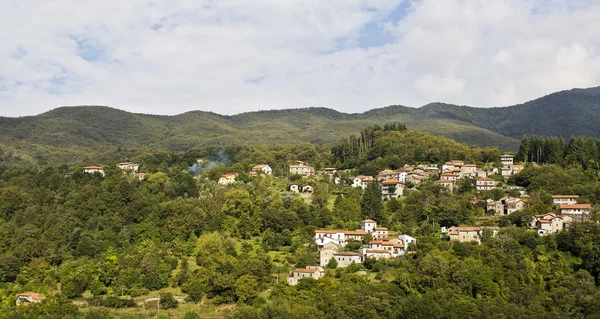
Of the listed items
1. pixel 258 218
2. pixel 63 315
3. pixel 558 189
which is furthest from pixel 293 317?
pixel 558 189

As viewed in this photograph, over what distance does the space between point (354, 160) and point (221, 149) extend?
27.6m

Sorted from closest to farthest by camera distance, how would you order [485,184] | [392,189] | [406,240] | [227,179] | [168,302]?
1. [168,302]
2. [406,240]
3. [485,184]
4. [392,189]
5. [227,179]

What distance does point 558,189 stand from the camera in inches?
2180

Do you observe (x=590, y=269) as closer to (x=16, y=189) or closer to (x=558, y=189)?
(x=558, y=189)

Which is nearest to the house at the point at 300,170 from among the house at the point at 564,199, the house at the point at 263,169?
the house at the point at 263,169

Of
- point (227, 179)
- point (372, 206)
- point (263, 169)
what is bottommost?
point (372, 206)

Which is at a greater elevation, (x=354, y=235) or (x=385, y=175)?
(x=385, y=175)

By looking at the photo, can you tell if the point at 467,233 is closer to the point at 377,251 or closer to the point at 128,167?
the point at 377,251

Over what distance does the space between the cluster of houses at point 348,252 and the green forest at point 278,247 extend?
888mm

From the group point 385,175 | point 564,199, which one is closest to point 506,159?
point 385,175

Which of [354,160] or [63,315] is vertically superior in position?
[354,160]

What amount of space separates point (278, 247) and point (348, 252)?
6.39 m

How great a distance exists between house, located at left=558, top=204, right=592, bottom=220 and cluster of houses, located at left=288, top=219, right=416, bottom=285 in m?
13.6

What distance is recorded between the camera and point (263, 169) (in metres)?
71.5
